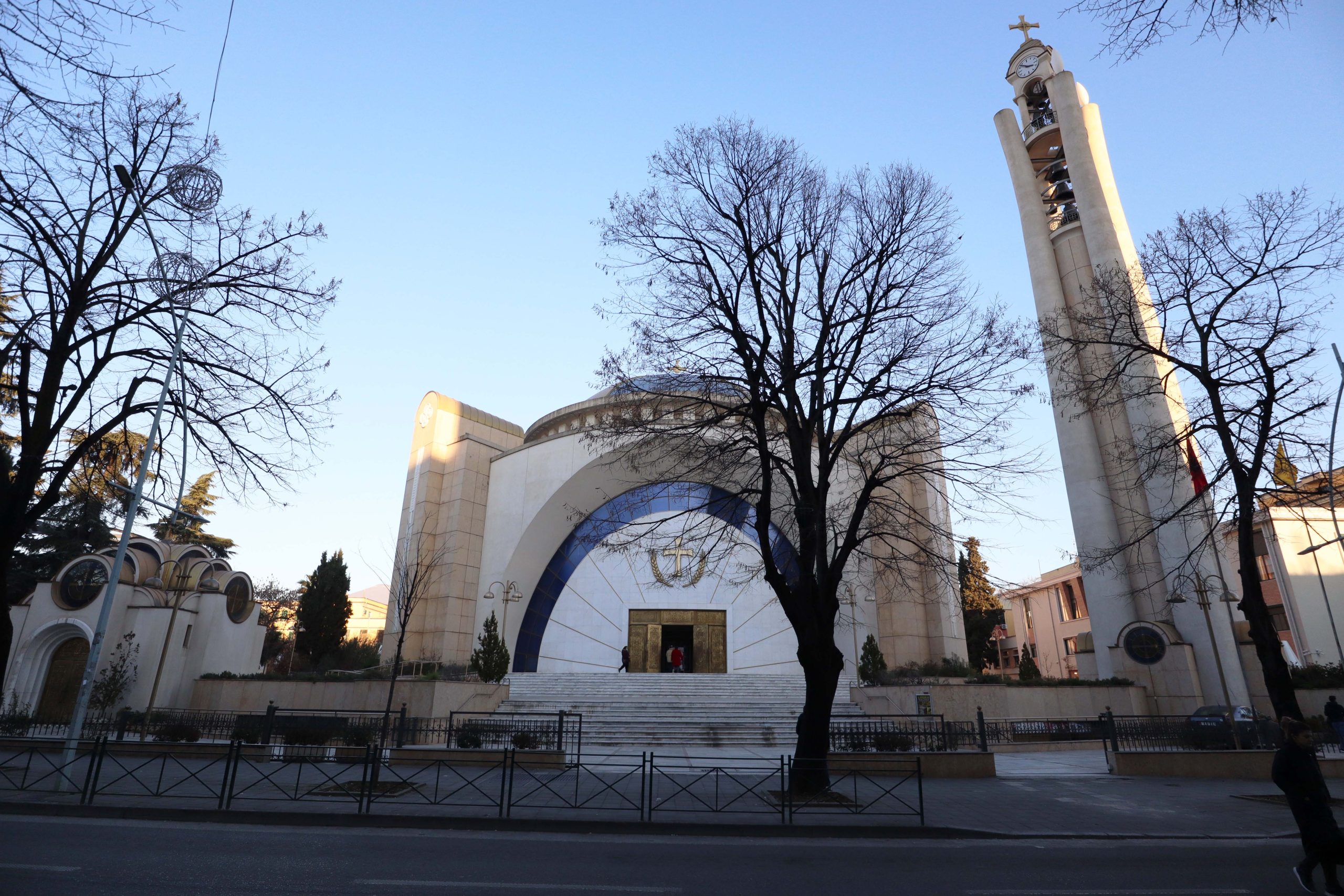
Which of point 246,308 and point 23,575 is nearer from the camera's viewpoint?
point 246,308

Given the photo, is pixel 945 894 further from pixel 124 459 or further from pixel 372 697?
pixel 372 697

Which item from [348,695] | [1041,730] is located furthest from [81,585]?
[1041,730]

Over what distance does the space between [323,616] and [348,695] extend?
1559cm

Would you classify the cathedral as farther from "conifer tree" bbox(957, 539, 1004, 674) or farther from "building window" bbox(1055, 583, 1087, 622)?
"building window" bbox(1055, 583, 1087, 622)

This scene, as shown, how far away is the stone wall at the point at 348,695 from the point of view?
22469 millimetres

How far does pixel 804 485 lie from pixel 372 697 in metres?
18.0

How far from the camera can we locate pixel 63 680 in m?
23.3

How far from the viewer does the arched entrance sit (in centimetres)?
2292

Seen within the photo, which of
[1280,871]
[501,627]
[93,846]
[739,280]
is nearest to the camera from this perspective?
[1280,871]

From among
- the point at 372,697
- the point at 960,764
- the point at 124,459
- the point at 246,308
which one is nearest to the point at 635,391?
the point at 246,308

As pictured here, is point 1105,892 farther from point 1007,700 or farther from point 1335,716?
point 1007,700

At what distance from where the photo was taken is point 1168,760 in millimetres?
14594

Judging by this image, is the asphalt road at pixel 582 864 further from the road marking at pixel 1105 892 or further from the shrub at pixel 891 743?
the shrub at pixel 891 743

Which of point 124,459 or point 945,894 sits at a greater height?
point 124,459
